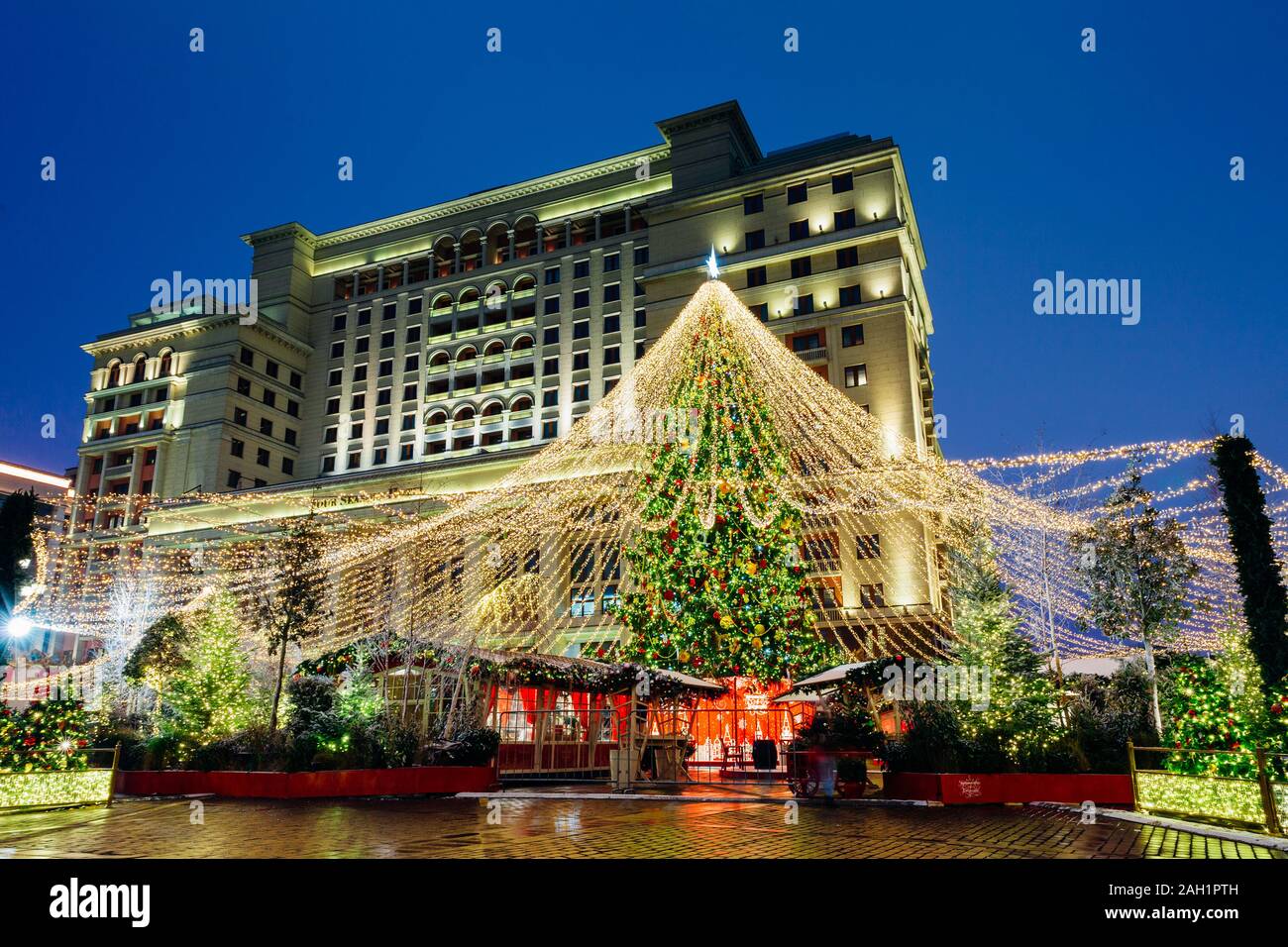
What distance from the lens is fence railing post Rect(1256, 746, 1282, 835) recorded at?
992 centimetres

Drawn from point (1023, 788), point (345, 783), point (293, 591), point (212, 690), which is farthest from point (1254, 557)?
point (212, 690)

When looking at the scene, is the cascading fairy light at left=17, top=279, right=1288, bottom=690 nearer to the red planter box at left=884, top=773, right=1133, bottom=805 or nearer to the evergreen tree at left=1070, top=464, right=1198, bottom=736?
the evergreen tree at left=1070, top=464, right=1198, bottom=736

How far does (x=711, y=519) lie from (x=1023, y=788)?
37.0 feet

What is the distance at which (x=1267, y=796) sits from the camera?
395 inches

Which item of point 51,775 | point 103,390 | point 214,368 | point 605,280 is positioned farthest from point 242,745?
point 103,390

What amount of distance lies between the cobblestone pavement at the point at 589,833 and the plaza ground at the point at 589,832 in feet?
0.07

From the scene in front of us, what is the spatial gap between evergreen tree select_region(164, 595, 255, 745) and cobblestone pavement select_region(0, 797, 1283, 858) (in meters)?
4.68

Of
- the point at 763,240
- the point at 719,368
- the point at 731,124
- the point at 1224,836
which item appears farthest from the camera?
the point at 731,124

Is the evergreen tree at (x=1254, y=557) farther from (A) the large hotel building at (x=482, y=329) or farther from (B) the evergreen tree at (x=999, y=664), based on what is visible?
(A) the large hotel building at (x=482, y=329)

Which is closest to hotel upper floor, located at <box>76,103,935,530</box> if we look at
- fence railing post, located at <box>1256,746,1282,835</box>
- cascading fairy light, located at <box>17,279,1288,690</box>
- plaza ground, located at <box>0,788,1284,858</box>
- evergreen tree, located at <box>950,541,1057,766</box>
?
cascading fairy light, located at <box>17,279,1288,690</box>

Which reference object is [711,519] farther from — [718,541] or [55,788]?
[55,788]

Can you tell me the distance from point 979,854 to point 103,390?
259 ft
